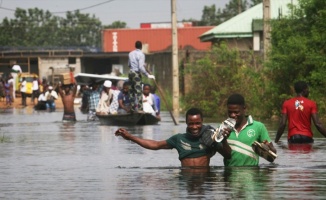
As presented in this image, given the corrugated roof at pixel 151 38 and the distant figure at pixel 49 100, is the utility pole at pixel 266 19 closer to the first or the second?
the distant figure at pixel 49 100

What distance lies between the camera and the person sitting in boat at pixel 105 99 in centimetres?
3406

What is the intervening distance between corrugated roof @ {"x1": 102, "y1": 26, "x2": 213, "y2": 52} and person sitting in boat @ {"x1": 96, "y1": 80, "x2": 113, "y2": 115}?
61.8m

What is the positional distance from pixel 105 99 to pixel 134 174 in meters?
19.3

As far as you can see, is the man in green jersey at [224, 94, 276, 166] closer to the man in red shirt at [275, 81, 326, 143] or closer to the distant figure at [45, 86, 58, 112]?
the man in red shirt at [275, 81, 326, 143]

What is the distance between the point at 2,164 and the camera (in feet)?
58.4

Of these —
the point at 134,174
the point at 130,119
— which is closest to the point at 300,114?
the point at 134,174

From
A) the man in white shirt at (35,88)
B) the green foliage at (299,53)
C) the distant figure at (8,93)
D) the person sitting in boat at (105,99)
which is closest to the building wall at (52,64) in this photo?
the man in white shirt at (35,88)

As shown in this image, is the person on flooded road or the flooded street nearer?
the flooded street

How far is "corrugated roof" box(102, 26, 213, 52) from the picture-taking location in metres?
98.8

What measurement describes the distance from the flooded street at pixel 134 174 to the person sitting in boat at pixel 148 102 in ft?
24.4

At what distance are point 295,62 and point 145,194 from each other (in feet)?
63.2

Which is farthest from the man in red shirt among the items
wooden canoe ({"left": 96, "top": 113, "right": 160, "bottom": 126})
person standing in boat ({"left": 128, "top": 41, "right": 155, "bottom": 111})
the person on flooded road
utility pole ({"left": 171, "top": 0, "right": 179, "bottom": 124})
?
utility pole ({"left": 171, "top": 0, "right": 179, "bottom": 124})

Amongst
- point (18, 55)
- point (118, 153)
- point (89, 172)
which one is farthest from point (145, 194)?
point (18, 55)

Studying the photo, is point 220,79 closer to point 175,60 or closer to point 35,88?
point 175,60
